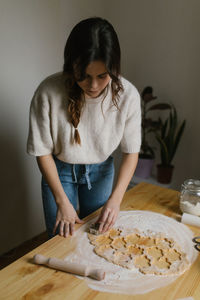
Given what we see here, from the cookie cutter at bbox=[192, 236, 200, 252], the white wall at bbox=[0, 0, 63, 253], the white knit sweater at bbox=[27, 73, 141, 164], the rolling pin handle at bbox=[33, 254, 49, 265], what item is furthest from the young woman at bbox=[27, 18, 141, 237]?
the white wall at bbox=[0, 0, 63, 253]

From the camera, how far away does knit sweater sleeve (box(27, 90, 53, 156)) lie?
104 centimetres

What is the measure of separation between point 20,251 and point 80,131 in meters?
1.32

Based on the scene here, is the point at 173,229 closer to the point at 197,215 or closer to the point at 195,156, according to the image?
the point at 197,215

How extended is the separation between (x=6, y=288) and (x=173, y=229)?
0.60 meters

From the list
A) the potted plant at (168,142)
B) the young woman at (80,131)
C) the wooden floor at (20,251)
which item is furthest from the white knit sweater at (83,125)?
the wooden floor at (20,251)

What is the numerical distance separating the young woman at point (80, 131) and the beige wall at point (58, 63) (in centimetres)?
79

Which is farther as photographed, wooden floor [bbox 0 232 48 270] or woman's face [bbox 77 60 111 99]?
wooden floor [bbox 0 232 48 270]

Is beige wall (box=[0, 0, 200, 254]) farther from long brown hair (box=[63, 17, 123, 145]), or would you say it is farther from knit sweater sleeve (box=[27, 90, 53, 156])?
long brown hair (box=[63, 17, 123, 145])

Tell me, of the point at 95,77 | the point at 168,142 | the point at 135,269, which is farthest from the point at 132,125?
the point at 168,142

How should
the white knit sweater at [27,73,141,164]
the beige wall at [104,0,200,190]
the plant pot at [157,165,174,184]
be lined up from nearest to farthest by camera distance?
1. the white knit sweater at [27,73,141,164]
2. the beige wall at [104,0,200,190]
3. the plant pot at [157,165,174,184]

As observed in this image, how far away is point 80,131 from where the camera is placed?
1.11 m

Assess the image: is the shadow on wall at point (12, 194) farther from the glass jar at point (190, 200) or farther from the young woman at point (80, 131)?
the glass jar at point (190, 200)

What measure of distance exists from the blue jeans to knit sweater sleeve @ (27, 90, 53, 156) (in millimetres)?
138

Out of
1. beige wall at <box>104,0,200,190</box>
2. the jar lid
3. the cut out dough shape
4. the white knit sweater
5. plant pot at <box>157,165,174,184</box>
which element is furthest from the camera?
plant pot at <box>157,165,174,184</box>
